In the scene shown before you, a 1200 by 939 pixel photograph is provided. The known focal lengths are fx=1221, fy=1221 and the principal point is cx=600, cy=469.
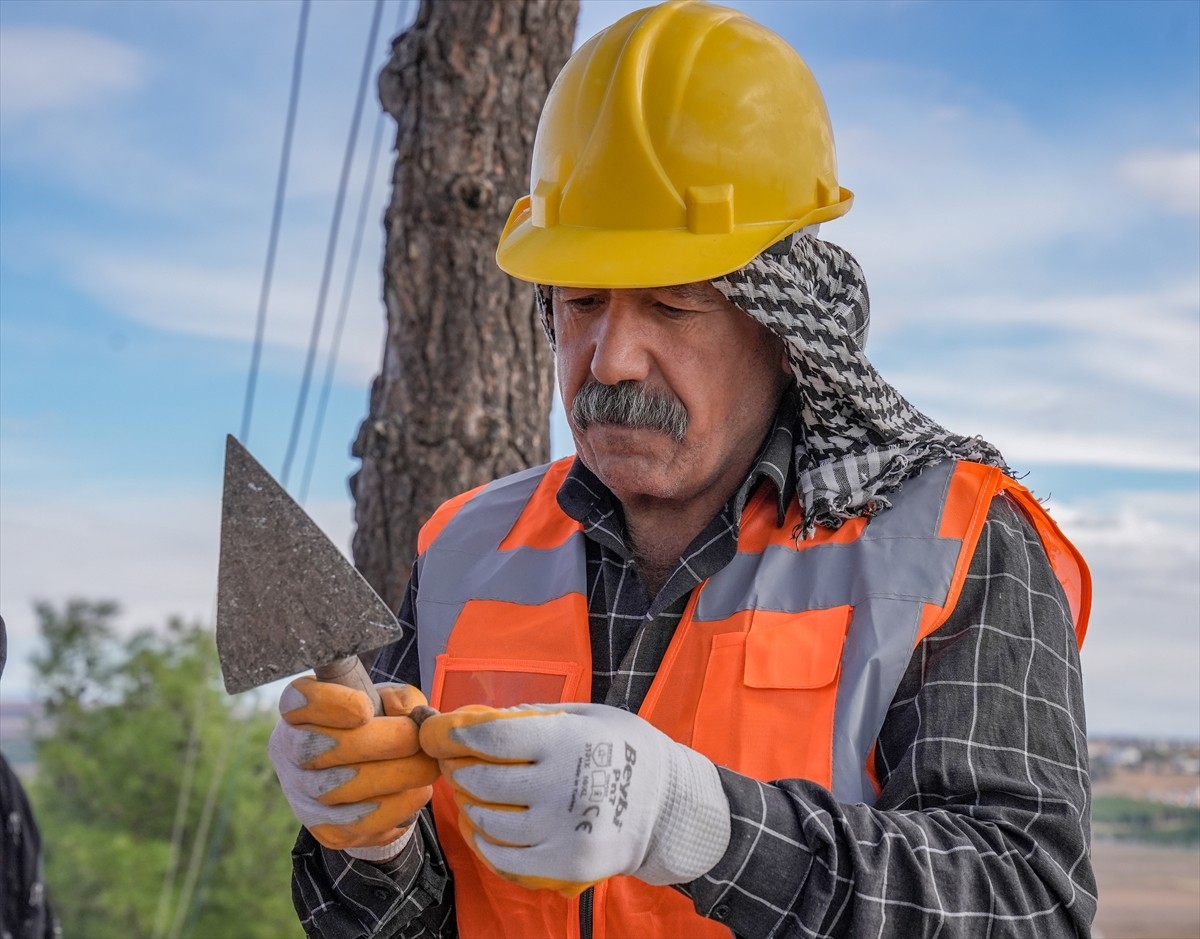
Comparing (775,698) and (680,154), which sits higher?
(680,154)

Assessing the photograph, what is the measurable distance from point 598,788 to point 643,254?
0.98 metres

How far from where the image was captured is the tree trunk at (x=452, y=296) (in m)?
4.16

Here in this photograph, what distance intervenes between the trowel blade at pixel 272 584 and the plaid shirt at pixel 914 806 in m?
0.59

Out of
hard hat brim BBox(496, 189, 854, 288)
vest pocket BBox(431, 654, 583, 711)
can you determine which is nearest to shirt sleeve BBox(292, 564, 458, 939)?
vest pocket BBox(431, 654, 583, 711)

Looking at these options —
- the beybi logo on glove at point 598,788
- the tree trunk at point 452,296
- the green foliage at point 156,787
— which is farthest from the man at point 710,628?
the green foliage at point 156,787

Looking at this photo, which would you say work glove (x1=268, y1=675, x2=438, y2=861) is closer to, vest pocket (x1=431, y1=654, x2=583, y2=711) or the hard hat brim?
vest pocket (x1=431, y1=654, x2=583, y2=711)

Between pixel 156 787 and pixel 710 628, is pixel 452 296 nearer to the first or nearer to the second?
pixel 710 628

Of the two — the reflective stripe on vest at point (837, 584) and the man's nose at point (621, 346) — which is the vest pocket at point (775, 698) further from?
the man's nose at point (621, 346)

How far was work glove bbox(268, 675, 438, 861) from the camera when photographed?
1757mm

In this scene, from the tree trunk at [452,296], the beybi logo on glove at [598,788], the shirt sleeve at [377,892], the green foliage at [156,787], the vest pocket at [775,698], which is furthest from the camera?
the green foliage at [156,787]

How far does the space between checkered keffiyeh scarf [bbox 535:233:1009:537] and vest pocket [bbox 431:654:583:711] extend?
20.0 inches

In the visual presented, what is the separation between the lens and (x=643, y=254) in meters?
2.17

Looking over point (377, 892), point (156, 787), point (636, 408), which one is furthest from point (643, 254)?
point (156, 787)

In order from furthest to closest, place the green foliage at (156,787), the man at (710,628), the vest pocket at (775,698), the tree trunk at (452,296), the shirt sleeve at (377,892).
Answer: the green foliage at (156,787)
the tree trunk at (452,296)
the shirt sleeve at (377,892)
the vest pocket at (775,698)
the man at (710,628)
